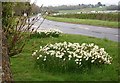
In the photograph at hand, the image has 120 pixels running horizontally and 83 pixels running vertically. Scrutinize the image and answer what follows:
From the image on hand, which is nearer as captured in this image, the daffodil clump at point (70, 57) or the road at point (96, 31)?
the daffodil clump at point (70, 57)

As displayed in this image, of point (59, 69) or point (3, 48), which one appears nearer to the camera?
point (3, 48)

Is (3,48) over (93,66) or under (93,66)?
over

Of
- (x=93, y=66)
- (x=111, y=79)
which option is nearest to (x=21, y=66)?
(x=93, y=66)

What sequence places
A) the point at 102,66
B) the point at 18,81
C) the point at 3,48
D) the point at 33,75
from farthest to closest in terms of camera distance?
1. the point at 102,66
2. the point at 33,75
3. the point at 18,81
4. the point at 3,48

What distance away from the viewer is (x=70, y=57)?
906 centimetres

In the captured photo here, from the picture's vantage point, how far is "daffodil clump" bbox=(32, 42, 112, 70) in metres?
8.98

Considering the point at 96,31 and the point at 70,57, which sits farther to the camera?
the point at 96,31

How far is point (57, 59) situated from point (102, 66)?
4.35 feet

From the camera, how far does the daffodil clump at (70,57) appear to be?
8.98 meters

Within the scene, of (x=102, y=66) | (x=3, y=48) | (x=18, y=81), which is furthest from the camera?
(x=102, y=66)

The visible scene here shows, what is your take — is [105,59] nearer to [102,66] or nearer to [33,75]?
[102,66]

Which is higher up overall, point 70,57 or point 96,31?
point 70,57

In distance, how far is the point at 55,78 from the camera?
8438mm

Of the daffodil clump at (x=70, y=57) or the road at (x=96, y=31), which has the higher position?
the daffodil clump at (x=70, y=57)
